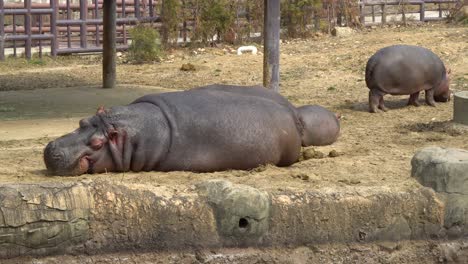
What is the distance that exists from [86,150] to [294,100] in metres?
5.41

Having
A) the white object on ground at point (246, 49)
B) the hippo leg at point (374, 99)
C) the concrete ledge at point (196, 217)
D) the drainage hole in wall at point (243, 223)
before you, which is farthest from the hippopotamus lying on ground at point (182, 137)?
the white object on ground at point (246, 49)

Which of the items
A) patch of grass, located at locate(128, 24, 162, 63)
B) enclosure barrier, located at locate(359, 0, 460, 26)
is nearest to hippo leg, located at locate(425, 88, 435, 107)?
patch of grass, located at locate(128, 24, 162, 63)

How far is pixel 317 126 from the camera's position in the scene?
315 inches

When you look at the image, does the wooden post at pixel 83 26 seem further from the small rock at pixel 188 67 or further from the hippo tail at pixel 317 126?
the hippo tail at pixel 317 126

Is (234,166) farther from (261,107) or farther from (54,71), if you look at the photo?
(54,71)

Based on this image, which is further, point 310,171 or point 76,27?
point 76,27

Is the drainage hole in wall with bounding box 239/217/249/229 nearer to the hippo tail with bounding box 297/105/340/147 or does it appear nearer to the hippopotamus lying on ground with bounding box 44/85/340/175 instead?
the hippopotamus lying on ground with bounding box 44/85/340/175

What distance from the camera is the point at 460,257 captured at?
6.00m

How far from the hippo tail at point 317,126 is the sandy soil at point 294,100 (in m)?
0.11

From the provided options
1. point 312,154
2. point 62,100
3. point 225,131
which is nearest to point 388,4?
point 62,100

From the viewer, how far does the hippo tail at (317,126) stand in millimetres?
7840

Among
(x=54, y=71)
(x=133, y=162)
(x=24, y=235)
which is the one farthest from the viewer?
(x=54, y=71)

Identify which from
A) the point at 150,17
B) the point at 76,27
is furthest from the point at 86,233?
the point at 76,27

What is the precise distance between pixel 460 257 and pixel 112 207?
2117 mm
